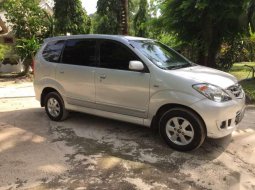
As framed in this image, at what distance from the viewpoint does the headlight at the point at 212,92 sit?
4.94 metres

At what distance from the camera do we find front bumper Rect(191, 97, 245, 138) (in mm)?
4883

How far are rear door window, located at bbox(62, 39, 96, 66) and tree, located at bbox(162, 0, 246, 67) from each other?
4878 mm

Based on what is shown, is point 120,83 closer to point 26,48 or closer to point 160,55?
point 160,55

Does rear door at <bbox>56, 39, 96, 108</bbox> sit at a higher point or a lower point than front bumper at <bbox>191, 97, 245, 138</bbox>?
higher

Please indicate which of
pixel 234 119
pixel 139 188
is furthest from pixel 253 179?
pixel 139 188

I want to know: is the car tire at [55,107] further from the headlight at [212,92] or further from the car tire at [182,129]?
the headlight at [212,92]

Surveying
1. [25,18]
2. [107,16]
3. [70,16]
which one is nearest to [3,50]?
[25,18]

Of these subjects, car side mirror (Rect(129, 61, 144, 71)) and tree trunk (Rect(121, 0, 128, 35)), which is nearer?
car side mirror (Rect(129, 61, 144, 71))

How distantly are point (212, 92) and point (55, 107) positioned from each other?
11.8ft

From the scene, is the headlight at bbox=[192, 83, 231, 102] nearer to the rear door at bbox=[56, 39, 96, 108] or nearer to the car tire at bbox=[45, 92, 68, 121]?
the rear door at bbox=[56, 39, 96, 108]

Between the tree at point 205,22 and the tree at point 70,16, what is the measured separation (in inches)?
417

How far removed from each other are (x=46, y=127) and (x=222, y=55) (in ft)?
39.4

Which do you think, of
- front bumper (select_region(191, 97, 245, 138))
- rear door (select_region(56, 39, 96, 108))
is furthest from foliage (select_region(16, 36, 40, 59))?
front bumper (select_region(191, 97, 245, 138))

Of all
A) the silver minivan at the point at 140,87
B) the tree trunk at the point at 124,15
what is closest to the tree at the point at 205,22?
the tree trunk at the point at 124,15
